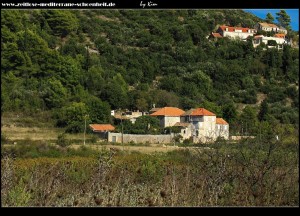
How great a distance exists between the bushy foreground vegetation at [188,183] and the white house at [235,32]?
6099cm

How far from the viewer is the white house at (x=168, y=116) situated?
33375 millimetres

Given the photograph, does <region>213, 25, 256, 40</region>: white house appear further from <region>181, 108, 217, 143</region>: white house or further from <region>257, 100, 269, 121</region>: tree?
<region>181, 108, 217, 143</region>: white house

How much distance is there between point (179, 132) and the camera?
3034cm

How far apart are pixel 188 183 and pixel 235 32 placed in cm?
6376

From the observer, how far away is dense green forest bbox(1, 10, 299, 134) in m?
32.3

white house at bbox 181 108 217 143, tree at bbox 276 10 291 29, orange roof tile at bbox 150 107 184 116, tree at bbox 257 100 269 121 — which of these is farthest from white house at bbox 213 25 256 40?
white house at bbox 181 108 217 143

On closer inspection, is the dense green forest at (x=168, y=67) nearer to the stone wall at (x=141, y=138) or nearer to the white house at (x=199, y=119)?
the stone wall at (x=141, y=138)

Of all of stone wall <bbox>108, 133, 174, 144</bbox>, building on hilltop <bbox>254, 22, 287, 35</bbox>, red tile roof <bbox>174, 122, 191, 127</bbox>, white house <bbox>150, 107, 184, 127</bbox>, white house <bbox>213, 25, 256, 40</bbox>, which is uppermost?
building on hilltop <bbox>254, 22, 287, 35</bbox>

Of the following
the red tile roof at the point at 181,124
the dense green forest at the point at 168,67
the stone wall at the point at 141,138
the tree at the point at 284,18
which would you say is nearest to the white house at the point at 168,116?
the red tile roof at the point at 181,124

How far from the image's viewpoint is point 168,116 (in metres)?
34.3

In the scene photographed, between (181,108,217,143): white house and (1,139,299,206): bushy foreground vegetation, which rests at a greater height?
(181,108,217,143): white house

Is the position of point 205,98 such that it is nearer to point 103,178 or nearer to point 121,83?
point 121,83

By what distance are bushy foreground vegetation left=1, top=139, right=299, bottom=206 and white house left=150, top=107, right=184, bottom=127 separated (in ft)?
88.8

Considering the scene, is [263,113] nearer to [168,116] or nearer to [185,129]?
[185,129]
